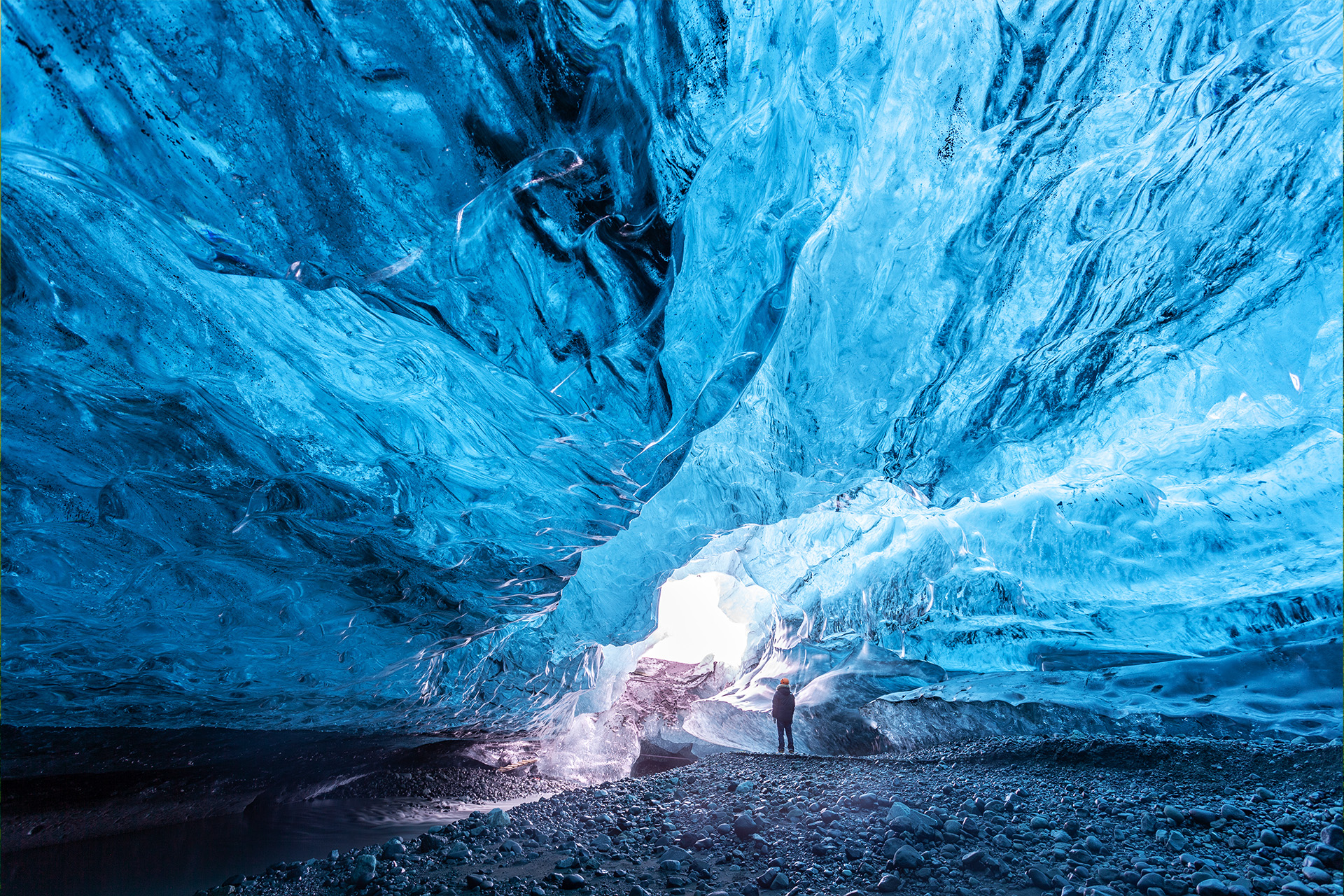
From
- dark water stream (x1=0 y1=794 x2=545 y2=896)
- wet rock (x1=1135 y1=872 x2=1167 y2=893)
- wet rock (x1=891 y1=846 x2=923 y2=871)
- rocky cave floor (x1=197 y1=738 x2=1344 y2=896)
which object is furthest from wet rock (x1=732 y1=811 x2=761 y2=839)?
dark water stream (x1=0 y1=794 x2=545 y2=896)

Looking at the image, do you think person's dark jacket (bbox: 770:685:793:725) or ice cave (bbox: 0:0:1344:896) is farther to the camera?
person's dark jacket (bbox: 770:685:793:725)

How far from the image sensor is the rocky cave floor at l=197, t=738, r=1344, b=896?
321 centimetres

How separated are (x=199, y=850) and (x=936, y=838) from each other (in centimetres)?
830

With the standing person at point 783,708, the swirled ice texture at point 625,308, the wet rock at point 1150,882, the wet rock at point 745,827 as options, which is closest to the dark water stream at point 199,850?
the swirled ice texture at point 625,308

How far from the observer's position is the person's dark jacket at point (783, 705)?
10.1 metres

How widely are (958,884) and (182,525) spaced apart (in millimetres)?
6254

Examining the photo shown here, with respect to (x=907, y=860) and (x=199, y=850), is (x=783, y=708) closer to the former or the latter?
(x=907, y=860)

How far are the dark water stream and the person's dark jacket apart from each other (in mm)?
5213

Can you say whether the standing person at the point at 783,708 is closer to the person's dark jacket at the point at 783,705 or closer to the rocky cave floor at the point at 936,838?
the person's dark jacket at the point at 783,705

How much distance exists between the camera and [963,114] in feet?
13.9

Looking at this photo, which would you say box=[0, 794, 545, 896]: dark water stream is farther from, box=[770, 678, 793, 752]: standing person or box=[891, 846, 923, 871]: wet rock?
box=[891, 846, 923, 871]: wet rock

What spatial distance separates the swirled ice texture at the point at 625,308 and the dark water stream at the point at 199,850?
1611mm

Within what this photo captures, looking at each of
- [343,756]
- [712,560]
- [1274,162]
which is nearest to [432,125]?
[1274,162]

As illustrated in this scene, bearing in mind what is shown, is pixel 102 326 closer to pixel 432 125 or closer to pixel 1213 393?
pixel 432 125
